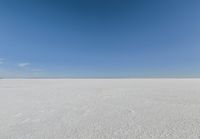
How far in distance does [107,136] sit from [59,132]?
0.91 metres

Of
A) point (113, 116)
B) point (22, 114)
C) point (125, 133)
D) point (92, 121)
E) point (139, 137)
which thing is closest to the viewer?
point (139, 137)

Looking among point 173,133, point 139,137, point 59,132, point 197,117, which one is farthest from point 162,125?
point 59,132

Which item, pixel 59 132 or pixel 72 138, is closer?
pixel 72 138

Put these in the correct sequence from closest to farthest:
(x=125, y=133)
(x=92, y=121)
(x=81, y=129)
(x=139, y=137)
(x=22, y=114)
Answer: (x=139, y=137) → (x=125, y=133) → (x=81, y=129) → (x=92, y=121) → (x=22, y=114)

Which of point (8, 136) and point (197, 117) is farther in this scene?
point (197, 117)

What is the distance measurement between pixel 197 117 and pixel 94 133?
246 cm

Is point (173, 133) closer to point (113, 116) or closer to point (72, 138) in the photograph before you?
point (113, 116)

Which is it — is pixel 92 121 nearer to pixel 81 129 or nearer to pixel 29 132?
pixel 81 129

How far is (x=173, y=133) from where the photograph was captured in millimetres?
2195

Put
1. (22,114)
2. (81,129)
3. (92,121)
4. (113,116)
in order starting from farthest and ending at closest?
(22,114), (113,116), (92,121), (81,129)

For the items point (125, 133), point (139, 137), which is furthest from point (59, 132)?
point (139, 137)

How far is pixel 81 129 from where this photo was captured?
2.44 m

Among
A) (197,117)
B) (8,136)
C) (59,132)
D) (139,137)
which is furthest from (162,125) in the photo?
(8,136)

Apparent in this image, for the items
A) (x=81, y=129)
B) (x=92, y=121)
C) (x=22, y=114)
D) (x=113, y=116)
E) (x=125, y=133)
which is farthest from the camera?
(x=22, y=114)
